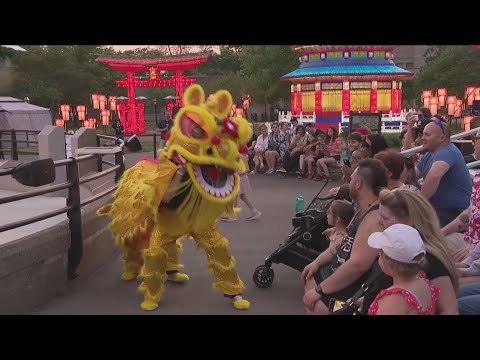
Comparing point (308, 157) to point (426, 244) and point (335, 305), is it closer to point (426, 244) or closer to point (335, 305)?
point (335, 305)

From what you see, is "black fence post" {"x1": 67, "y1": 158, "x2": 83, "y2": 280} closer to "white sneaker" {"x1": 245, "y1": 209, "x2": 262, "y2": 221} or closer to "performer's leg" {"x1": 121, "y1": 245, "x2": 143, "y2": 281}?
"performer's leg" {"x1": 121, "y1": 245, "x2": 143, "y2": 281}

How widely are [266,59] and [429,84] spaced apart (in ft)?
37.8

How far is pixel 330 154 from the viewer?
38.8 feet

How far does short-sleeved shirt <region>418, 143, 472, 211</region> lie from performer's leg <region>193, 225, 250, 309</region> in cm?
190

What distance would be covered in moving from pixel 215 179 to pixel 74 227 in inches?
60.8

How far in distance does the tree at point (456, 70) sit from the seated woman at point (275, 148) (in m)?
24.1

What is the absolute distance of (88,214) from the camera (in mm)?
5395

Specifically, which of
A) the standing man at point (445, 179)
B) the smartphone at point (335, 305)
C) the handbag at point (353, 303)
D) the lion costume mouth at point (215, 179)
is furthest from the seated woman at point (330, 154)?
the handbag at point (353, 303)

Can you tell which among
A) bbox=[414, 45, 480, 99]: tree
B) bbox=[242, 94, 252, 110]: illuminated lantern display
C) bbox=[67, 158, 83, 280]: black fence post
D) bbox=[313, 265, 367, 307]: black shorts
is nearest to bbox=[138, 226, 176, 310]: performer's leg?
bbox=[67, 158, 83, 280]: black fence post

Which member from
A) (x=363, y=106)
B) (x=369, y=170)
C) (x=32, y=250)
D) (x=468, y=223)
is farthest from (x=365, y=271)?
(x=363, y=106)

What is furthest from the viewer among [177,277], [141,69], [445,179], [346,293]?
[141,69]

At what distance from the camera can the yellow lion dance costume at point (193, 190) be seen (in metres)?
4.21

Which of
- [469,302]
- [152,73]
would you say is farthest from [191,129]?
[152,73]

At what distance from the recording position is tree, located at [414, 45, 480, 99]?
33281mm
